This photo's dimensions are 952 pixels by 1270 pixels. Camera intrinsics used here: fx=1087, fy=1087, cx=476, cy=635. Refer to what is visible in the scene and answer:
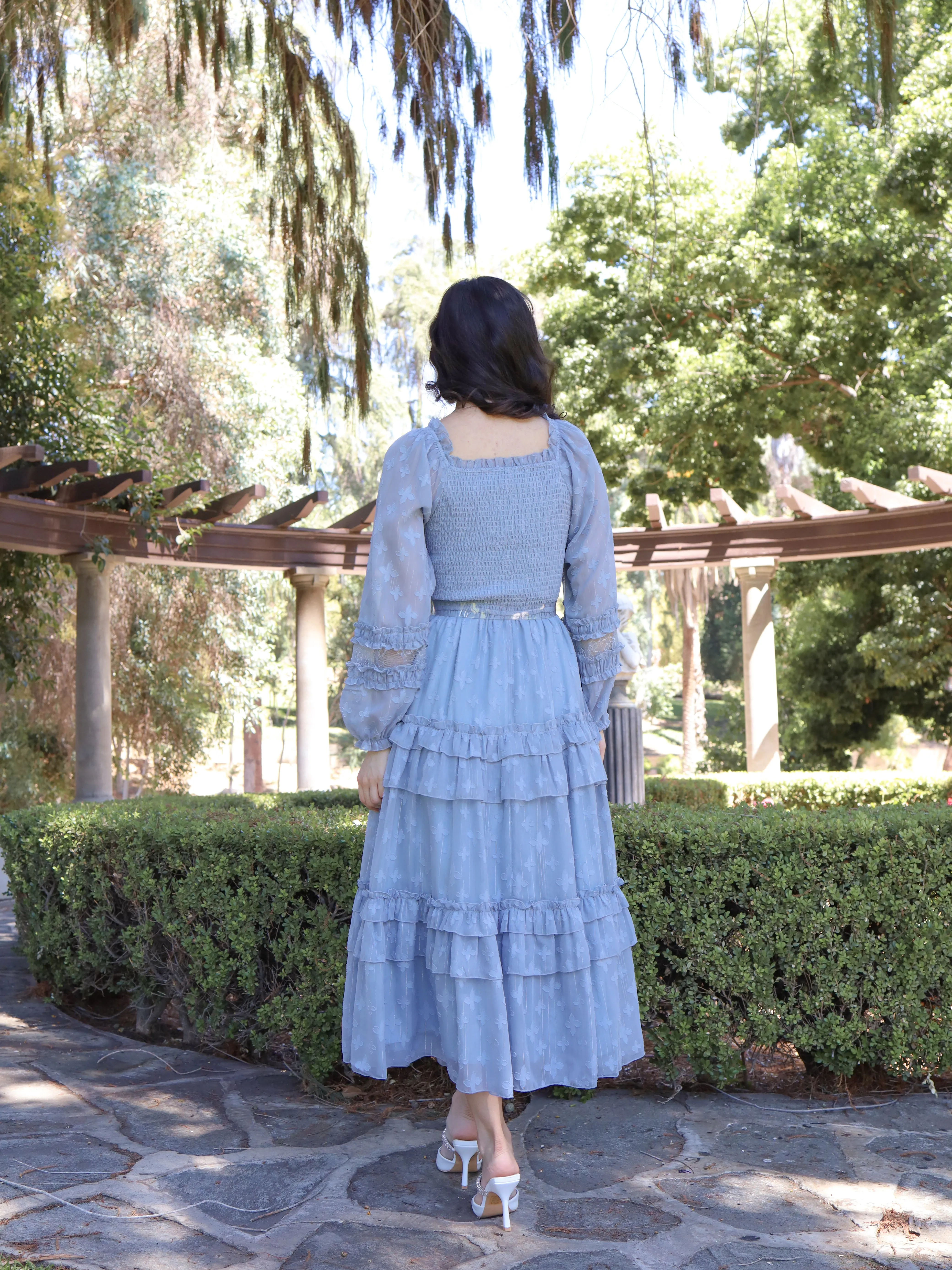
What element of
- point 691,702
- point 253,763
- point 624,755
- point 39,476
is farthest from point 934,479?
point 253,763

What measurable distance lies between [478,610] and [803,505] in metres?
6.50

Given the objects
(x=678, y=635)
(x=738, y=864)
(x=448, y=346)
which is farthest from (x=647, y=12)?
(x=678, y=635)

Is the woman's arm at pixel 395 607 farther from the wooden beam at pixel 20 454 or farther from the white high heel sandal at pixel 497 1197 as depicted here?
the wooden beam at pixel 20 454

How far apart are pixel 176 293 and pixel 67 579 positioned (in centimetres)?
340

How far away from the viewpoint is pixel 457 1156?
2.40 m

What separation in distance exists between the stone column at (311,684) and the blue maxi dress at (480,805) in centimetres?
651

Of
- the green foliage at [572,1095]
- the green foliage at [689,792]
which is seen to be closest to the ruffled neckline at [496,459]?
the green foliage at [572,1095]

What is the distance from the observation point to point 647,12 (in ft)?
9.16

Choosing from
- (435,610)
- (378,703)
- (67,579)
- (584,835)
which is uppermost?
(67,579)

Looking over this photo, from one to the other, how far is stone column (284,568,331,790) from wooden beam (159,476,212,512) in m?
2.05

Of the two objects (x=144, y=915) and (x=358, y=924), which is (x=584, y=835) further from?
(x=144, y=915)

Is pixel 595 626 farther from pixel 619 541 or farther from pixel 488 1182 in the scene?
pixel 619 541

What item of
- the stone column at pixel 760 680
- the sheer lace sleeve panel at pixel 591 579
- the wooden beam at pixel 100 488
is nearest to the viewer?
the sheer lace sleeve panel at pixel 591 579

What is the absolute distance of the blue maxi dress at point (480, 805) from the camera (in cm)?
219
